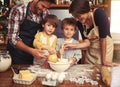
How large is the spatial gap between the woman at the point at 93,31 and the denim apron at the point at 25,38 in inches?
15.7

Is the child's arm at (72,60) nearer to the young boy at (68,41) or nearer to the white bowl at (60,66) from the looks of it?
the young boy at (68,41)

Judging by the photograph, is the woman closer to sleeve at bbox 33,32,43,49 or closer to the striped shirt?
sleeve at bbox 33,32,43,49

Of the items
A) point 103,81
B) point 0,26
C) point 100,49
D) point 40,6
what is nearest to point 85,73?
point 103,81

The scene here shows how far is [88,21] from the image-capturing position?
7.42 ft

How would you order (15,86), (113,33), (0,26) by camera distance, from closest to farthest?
(15,86) → (0,26) → (113,33)

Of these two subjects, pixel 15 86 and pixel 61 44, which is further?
pixel 61 44

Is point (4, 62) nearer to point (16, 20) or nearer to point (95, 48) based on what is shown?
point (16, 20)

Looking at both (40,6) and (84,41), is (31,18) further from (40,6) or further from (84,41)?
(84,41)

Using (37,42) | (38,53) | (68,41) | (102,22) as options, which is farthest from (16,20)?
(102,22)

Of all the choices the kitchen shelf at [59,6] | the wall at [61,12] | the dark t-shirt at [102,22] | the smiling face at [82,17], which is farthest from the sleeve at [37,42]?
the wall at [61,12]

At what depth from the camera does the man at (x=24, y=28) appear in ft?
7.34

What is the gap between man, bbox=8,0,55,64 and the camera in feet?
7.34

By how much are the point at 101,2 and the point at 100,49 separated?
1.54 m

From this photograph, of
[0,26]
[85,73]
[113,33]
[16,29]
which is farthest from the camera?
[113,33]
